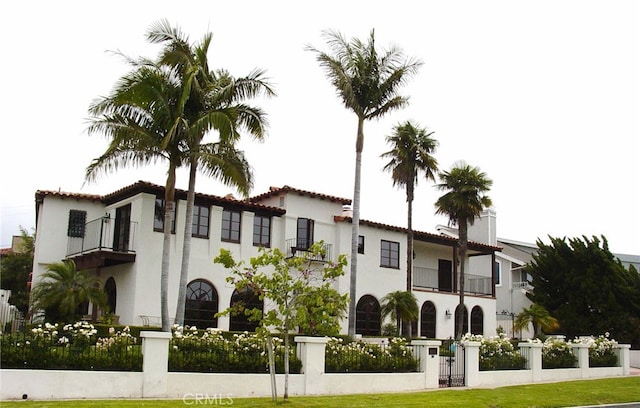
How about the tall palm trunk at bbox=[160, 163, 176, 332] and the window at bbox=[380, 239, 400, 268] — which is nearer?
the tall palm trunk at bbox=[160, 163, 176, 332]

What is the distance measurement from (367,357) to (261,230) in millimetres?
11281

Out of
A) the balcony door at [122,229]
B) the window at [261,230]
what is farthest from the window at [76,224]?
the window at [261,230]

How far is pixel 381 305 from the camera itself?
32.4 metres

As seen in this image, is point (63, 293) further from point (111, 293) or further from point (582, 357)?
point (582, 357)

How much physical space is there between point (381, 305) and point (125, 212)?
1293 centimetres

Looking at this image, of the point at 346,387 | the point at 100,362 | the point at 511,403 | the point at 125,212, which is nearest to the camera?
the point at 100,362

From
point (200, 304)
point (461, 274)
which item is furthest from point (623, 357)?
point (200, 304)

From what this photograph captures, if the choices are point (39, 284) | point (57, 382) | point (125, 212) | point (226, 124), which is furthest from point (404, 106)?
point (57, 382)

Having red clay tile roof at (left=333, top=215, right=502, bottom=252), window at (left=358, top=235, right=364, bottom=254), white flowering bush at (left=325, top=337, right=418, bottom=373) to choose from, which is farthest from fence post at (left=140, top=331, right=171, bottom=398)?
window at (left=358, top=235, right=364, bottom=254)

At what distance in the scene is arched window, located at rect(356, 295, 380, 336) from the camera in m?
31.8

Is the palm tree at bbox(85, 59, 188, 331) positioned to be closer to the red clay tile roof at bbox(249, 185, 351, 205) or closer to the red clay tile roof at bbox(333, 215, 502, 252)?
the red clay tile roof at bbox(249, 185, 351, 205)

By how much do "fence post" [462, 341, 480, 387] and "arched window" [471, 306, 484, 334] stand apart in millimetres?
15790

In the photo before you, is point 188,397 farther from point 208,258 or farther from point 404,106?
point 404,106

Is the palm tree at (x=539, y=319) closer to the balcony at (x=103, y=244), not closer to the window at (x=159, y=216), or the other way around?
the window at (x=159, y=216)
